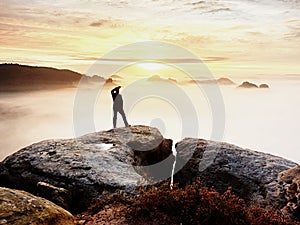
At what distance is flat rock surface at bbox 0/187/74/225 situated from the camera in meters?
6.89

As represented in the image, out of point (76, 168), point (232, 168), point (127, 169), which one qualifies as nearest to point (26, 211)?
point (76, 168)

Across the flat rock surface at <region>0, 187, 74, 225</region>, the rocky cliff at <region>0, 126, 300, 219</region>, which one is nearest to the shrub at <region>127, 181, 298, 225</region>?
the rocky cliff at <region>0, 126, 300, 219</region>

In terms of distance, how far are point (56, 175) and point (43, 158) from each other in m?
1.60

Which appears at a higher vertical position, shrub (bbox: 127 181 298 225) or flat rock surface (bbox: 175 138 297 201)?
shrub (bbox: 127 181 298 225)

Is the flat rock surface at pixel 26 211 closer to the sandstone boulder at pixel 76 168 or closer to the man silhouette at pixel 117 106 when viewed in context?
the sandstone boulder at pixel 76 168

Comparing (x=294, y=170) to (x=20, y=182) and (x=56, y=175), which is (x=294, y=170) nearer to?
(x=56, y=175)

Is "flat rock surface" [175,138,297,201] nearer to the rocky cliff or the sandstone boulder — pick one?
the rocky cliff

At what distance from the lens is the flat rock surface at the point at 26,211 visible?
6.89m

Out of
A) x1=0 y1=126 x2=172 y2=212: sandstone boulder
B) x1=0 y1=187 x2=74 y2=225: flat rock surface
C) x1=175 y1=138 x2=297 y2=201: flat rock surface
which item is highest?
x1=0 y1=187 x2=74 y2=225: flat rock surface

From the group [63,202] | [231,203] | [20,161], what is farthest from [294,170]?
[20,161]

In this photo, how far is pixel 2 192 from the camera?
24.6 feet

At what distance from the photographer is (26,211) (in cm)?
719

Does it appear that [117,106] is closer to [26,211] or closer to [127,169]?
[127,169]

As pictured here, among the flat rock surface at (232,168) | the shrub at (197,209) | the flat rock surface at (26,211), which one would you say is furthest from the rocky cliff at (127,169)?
the flat rock surface at (26,211)
